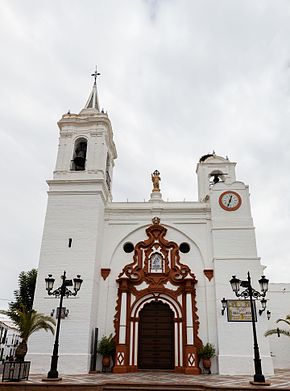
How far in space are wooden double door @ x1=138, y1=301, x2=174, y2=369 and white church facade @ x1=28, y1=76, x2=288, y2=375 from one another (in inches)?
1.7

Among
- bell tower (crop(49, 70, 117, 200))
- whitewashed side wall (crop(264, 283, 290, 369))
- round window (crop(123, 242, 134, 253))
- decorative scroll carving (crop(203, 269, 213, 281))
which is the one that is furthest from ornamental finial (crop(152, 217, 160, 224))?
whitewashed side wall (crop(264, 283, 290, 369))

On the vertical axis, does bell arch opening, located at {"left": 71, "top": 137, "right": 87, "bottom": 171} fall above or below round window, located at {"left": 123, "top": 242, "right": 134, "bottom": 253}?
above

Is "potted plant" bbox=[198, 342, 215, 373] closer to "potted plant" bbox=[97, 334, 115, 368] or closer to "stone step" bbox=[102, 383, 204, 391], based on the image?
"potted plant" bbox=[97, 334, 115, 368]

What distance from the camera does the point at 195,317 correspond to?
640 inches

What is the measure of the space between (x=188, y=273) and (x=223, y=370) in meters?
4.57

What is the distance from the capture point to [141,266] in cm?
1753

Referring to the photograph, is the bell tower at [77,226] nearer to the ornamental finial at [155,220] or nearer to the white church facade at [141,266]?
the white church facade at [141,266]

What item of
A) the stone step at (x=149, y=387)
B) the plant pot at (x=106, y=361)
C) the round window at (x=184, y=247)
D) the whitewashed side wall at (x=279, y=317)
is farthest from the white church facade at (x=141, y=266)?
the stone step at (x=149, y=387)

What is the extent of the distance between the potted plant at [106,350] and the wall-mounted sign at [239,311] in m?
5.63

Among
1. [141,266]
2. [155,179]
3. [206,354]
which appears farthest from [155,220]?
[206,354]

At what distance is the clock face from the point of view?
18.3m

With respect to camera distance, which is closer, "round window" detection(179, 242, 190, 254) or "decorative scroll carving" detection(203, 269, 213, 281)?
"decorative scroll carving" detection(203, 269, 213, 281)

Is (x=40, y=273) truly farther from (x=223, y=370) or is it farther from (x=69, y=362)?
(x=223, y=370)

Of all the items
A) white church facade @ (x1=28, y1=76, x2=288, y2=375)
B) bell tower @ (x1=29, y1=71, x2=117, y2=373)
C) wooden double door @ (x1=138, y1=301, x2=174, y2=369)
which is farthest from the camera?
wooden double door @ (x1=138, y1=301, x2=174, y2=369)
